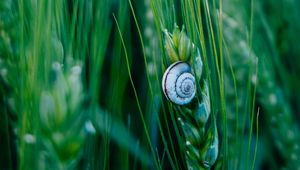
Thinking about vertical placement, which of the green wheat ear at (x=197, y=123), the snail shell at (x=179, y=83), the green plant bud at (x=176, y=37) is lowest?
the green wheat ear at (x=197, y=123)

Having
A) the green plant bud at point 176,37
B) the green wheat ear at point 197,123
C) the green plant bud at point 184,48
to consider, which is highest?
the green plant bud at point 176,37

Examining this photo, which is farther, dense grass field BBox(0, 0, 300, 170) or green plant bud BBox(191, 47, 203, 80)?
green plant bud BBox(191, 47, 203, 80)

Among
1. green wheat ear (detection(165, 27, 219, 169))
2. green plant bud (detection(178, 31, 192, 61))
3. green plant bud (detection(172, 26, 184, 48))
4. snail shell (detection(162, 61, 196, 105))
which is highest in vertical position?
green plant bud (detection(172, 26, 184, 48))

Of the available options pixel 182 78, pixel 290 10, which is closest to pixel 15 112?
pixel 182 78

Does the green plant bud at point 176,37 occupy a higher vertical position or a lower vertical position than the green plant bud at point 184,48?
higher

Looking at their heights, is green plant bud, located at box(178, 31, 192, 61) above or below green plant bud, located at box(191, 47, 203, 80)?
above

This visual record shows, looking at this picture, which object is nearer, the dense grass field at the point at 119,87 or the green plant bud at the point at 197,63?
the dense grass field at the point at 119,87
